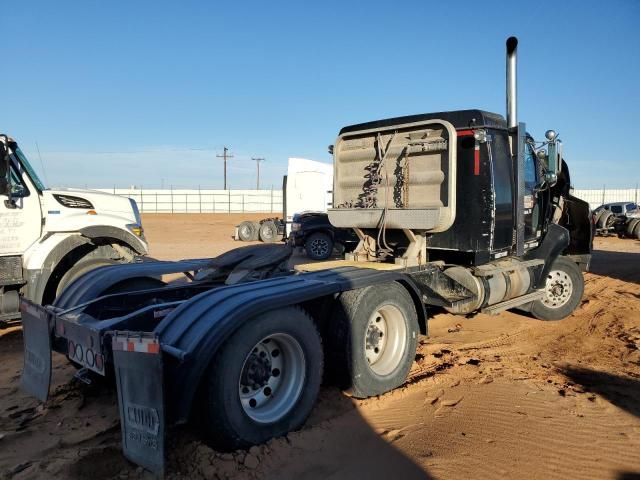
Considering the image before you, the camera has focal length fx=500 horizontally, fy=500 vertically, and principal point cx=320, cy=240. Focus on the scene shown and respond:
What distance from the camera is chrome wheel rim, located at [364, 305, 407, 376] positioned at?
15.0 feet

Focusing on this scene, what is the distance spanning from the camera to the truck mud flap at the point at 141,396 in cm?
297

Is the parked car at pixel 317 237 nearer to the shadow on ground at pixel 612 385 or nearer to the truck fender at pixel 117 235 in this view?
the truck fender at pixel 117 235

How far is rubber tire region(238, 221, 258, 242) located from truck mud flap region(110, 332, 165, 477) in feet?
65.0

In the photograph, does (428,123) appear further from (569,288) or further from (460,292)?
(569,288)

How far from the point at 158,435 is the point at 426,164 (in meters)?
3.96

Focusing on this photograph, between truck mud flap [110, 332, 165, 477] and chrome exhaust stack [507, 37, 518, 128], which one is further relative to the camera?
chrome exhaust stack [507, 37, 518, 128]

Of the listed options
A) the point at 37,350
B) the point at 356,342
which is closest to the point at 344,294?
the point at 356,342

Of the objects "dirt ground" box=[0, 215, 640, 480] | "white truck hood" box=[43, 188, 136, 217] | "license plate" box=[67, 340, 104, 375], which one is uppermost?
"white truck hood" box=[43, 188, 136, 217]

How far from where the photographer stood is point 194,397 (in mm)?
3215

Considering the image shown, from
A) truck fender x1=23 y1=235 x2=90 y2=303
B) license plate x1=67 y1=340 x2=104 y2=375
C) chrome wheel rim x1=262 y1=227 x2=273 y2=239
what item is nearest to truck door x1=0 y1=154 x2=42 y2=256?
truck fender x1=23 y1=235 x2=90 y2=303

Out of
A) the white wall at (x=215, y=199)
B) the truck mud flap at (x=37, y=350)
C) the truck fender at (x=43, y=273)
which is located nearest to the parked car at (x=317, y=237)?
the truck fender at (x=43, y=273)

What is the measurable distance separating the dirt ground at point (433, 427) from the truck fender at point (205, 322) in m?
0.59

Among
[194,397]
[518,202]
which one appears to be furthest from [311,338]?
[518,202]

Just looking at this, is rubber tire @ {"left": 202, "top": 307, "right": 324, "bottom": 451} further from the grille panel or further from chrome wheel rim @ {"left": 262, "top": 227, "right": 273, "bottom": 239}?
chrome wheel rim @ {"left": 262, "top": 227, "right": 273, "bottom": 239}
